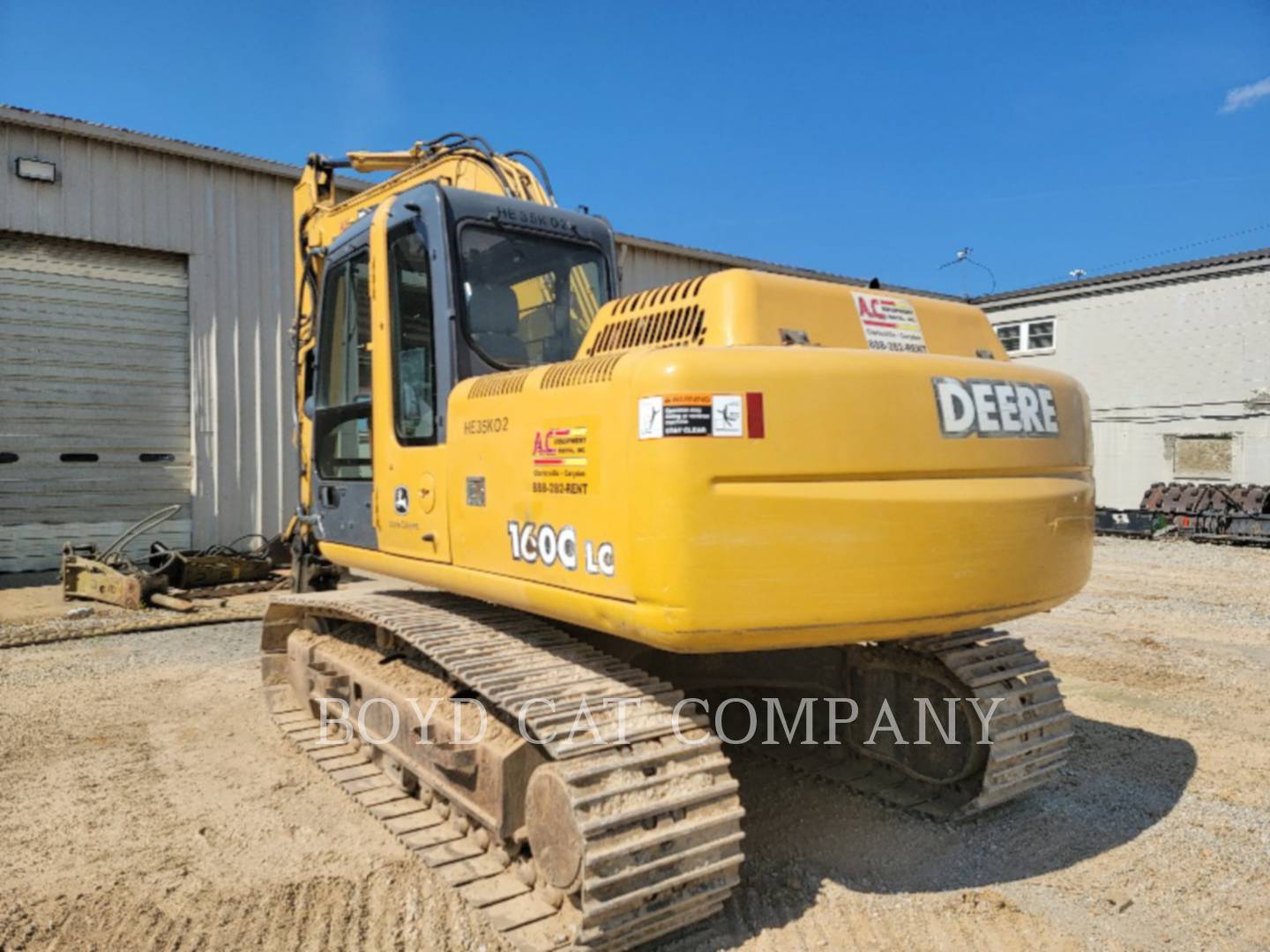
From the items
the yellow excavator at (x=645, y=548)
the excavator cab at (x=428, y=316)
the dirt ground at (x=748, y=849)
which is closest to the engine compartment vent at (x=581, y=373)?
the yellow excavator at (x=645, y=548)

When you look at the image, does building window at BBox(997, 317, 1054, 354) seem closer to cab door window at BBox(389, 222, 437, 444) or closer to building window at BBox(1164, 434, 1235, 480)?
building window at BBox(1164, 434, 1235, 480)

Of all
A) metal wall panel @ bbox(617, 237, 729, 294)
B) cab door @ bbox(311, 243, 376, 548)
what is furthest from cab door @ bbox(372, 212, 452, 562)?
metal wall panel @ bbox(617, 237, 729, 294)

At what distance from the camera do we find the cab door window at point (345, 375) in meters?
4.45

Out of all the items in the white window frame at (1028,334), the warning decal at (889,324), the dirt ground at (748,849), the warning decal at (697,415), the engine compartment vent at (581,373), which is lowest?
the dirt ground at (748,849)

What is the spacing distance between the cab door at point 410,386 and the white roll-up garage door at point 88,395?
26.2ft

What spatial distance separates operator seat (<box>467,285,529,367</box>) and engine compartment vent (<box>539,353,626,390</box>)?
2.58ft

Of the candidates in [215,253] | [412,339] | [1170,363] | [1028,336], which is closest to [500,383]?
[412,339]

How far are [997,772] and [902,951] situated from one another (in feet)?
3.54

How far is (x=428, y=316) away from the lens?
154 inches

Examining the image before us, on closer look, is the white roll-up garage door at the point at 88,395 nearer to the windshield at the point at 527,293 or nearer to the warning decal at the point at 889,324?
the windshield at the point at 527,293

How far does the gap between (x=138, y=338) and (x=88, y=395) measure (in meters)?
0.87

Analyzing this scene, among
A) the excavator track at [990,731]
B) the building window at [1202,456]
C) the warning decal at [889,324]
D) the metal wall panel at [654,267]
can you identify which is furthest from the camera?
the building window at [1202,456]

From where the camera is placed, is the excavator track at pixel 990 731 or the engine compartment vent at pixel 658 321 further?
the excavator track at pixel 990 731

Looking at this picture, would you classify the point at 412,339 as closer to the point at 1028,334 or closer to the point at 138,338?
the point at 138,338
